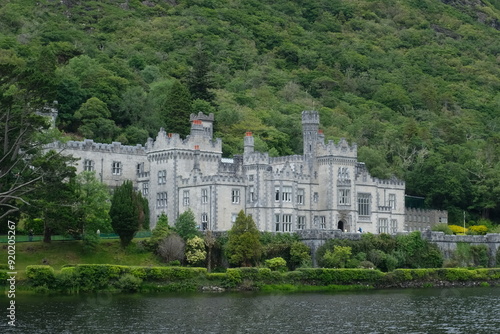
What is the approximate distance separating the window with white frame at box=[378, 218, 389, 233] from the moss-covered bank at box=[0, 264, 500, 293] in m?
13.2

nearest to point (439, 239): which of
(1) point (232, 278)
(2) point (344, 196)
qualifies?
(2) point (344, 196)

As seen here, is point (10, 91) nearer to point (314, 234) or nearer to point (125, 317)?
point (314, 234)

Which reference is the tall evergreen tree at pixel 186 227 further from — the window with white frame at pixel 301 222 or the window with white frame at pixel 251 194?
the window with white frame at pixel 301 222

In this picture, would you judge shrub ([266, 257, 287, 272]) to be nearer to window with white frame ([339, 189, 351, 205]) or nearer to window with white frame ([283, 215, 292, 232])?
window with white frame ([283, 215, 292, 232])

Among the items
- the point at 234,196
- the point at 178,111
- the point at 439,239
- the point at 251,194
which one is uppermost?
the point at 178,111

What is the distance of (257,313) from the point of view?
6731 centimetres

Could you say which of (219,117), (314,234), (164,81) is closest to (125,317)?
(314,234)

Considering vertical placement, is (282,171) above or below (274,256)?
above

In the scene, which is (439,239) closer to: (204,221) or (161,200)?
(204,221)

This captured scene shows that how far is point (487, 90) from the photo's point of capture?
19475 cm

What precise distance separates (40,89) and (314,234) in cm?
2776

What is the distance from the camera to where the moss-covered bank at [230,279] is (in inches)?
3046

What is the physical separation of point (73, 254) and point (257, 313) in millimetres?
23492

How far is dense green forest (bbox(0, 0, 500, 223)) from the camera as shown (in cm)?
11925
